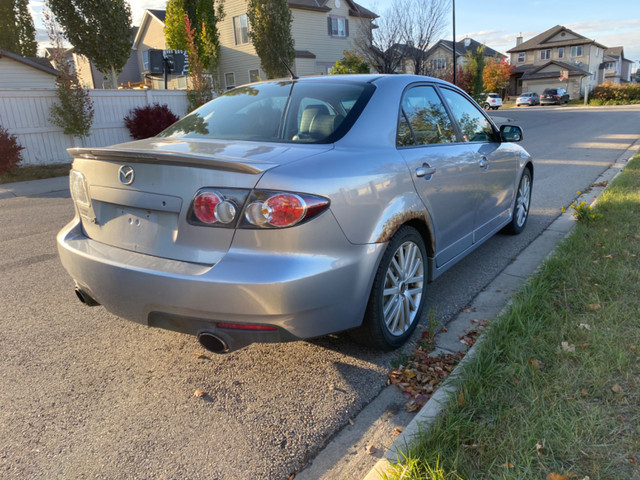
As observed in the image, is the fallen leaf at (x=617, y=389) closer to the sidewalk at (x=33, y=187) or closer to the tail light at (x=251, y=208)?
the tail light at (x=251, y=208)

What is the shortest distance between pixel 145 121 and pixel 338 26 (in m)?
22.3

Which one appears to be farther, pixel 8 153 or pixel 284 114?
pixel 8 153

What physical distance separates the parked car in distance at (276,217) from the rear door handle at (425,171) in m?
0.01

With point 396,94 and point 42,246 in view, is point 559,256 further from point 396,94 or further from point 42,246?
point 42,246

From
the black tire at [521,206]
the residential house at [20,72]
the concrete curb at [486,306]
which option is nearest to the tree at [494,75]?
the residential house at [20,72]

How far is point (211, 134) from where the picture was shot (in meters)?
3.25

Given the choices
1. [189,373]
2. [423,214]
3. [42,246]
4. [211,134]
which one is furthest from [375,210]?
[42,246]

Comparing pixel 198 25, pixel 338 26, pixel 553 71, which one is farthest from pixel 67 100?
pixel 553 71

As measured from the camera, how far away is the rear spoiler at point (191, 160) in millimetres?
2369

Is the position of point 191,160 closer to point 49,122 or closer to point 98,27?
point 49,122

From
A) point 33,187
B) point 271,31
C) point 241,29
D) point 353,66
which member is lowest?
point 33,187

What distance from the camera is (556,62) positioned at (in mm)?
65625

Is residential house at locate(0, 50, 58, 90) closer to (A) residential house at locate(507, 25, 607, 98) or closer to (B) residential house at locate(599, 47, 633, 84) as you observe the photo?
(A) residential house at locate(507, 25, 607, 98)

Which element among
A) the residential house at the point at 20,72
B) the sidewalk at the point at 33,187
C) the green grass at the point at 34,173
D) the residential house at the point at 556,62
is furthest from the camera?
the residential house at the point at 556,62
